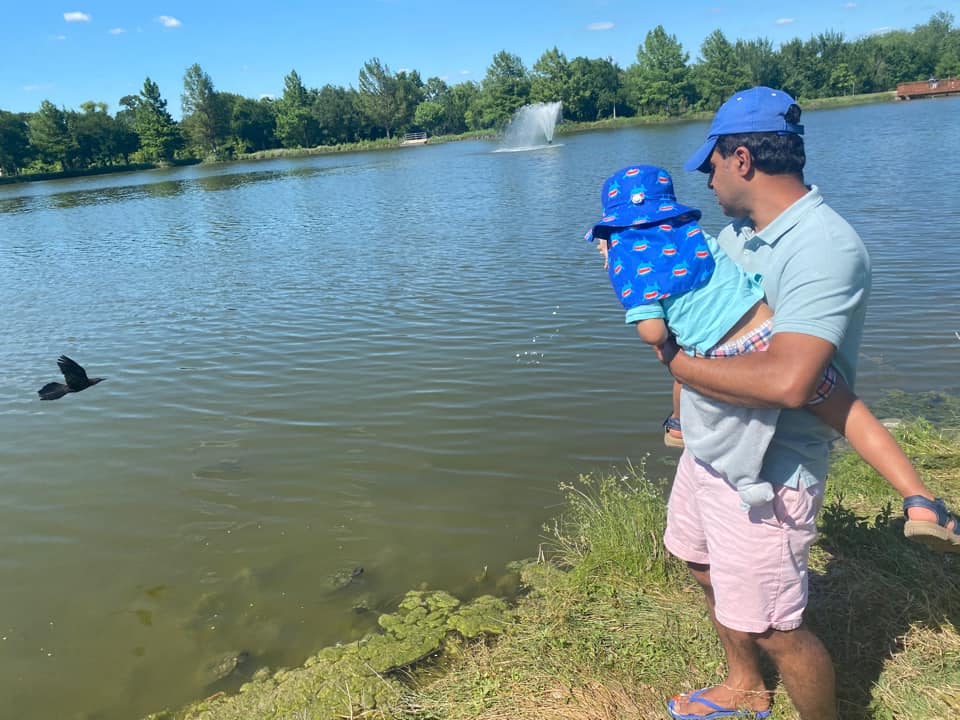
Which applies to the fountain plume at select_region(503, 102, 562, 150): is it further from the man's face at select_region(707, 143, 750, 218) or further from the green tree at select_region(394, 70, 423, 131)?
the man's face at select_region(707, 143, 750, 218)

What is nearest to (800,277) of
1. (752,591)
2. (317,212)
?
(752,591)

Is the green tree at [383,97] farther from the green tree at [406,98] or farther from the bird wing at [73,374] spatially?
the bird wing at [73,374]

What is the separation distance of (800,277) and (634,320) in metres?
0.49

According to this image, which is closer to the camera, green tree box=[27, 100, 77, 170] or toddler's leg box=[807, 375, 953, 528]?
toddler's leg box=[807, 375, 953, 528]

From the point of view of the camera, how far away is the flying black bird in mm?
8594

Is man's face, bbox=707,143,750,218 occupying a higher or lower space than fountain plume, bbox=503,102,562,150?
lower

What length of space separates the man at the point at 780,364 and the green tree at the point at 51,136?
10338cm

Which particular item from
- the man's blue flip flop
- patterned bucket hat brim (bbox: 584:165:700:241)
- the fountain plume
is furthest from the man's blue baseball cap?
the fountain plume

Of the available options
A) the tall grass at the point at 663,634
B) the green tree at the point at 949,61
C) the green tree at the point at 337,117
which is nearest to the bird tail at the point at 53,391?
the tall grass at the point at 663,634

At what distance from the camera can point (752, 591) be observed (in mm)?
2260

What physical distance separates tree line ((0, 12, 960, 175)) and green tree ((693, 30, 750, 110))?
0.15 meters

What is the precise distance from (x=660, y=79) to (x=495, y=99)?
2443 cm

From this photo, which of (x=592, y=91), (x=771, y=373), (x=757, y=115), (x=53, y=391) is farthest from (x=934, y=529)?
(x=592, y=91)

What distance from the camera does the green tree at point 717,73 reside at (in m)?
97.8
